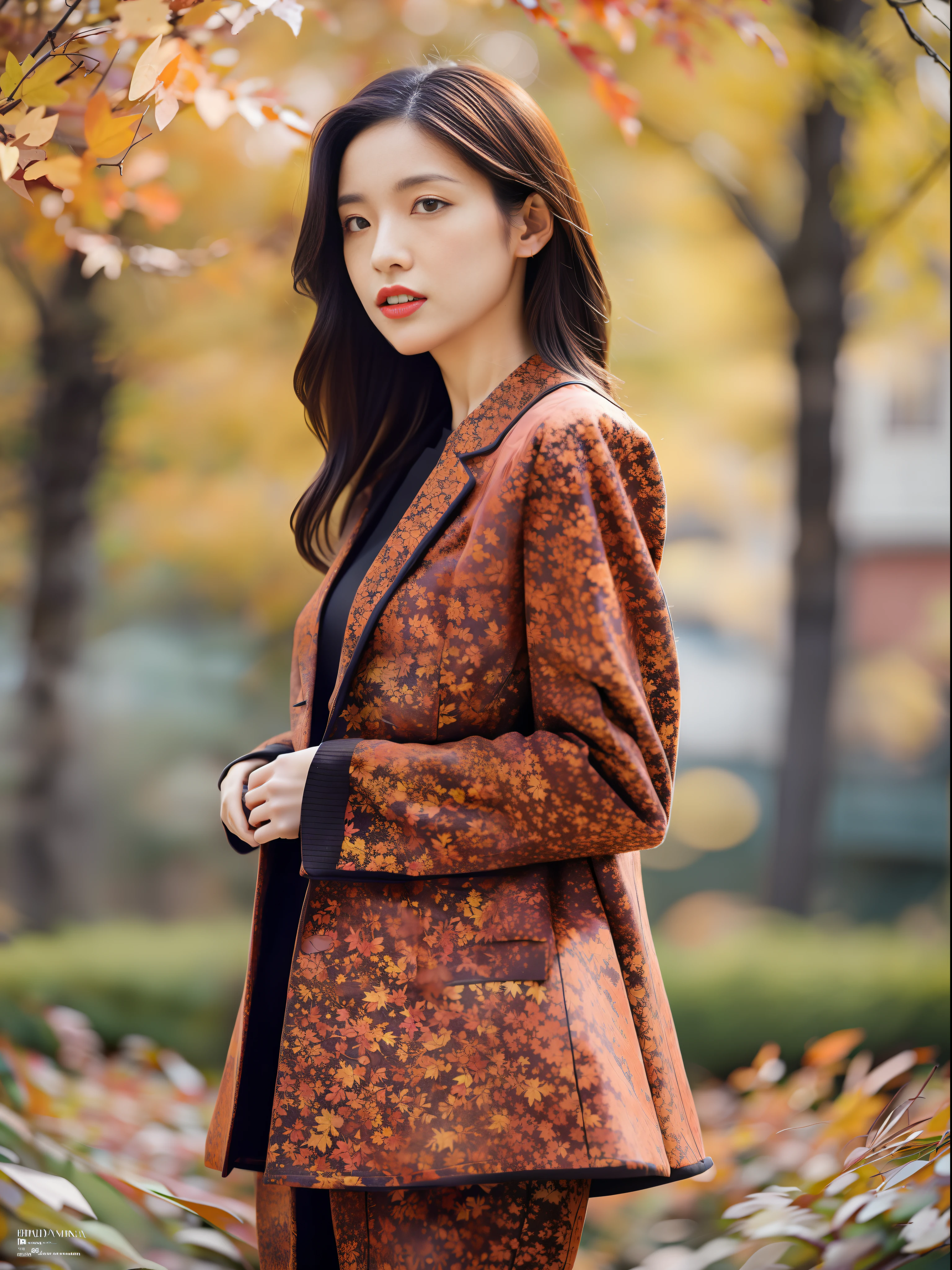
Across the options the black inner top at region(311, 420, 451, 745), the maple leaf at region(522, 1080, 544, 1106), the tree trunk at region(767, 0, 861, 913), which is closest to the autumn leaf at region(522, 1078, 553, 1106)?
the maple leaf at region(522, 1080, 544, 1106)

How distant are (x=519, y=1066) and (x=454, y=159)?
128cm

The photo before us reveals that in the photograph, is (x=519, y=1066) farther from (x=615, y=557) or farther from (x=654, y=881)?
(x=654, y=881)

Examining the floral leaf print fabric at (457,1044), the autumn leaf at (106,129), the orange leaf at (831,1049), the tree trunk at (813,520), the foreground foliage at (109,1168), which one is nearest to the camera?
the floral leaf print fabric at (457,1044)

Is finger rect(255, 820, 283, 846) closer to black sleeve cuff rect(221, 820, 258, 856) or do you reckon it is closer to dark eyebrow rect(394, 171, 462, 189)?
black sleeve cuff rect(221, 820, 258, 856)

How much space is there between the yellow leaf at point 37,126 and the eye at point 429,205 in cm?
52

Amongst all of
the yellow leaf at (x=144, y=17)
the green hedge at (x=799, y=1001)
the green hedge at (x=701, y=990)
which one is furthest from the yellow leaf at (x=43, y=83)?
the green hedge at (x=799, y=1001)

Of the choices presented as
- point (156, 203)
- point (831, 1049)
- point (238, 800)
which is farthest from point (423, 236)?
point (831, 1049)

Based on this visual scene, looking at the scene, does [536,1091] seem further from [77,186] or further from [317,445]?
[317,445]

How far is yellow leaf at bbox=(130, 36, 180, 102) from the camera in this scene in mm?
1501

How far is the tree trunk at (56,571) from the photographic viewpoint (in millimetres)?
4719

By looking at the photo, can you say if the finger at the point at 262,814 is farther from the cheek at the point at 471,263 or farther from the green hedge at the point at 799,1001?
the green hedge at the point at 799,1001

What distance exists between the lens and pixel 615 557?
1.41 m

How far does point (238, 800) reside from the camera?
5.23 ft

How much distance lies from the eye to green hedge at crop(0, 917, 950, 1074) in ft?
11.4
